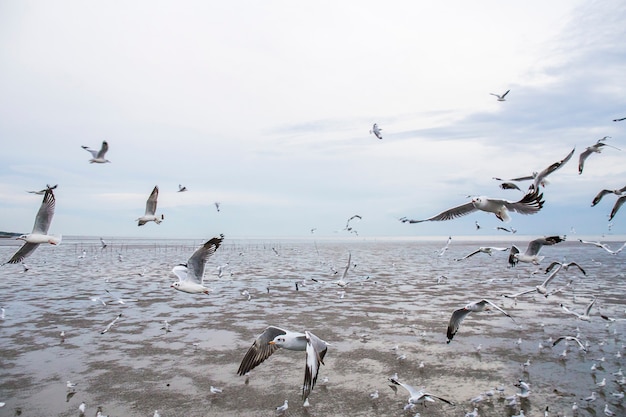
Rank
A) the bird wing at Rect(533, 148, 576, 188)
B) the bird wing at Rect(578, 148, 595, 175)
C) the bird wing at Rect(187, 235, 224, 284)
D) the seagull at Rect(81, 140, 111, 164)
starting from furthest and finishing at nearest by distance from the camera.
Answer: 1. the seagull at Rect(81, 140, 111, 164)
2. the bird wing at Rect(578, 148, 595, 175)
3. the bird wing at Rect(533, 148, 576, 188)
4. the bird wing at Rect(187, 235, 224, 284)

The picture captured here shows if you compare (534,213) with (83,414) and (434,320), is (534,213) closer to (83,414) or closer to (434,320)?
(434,320)

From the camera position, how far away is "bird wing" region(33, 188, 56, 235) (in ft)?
38.2

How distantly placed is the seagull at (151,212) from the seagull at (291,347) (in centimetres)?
762

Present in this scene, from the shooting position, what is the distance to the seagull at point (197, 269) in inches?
466

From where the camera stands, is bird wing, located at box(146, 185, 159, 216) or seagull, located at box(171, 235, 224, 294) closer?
seagull, located at box(171, 235, 224, 294)

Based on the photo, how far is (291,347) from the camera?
934 centimetres

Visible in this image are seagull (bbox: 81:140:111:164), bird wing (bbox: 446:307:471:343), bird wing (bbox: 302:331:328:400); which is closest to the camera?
bird wing (bbox: 302:331:328:400)

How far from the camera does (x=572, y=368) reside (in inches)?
465

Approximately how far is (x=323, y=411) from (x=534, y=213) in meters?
6.99

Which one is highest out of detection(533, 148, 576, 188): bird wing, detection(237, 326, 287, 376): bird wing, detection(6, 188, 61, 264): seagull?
detection(533, 148, 576, 188): bird wing

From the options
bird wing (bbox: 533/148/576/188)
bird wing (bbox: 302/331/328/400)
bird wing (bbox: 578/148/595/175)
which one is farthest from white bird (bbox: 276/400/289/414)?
bird wing (bbox: 578/148/595/175)

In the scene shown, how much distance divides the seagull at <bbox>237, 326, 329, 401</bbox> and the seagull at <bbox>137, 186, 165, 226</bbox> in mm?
7615

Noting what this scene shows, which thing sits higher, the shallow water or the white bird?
the shallow water

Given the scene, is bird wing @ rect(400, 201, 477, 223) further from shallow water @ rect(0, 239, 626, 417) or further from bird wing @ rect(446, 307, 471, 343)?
shallow water @ rect(0, 239, 626, 417)
